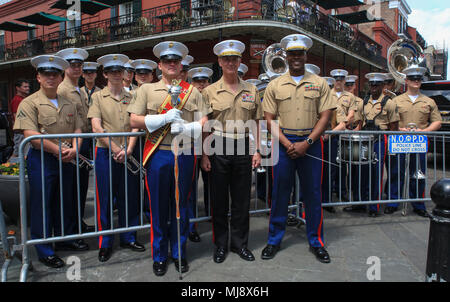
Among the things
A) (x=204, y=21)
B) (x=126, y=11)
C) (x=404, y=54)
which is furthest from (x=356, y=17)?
(x=404, y=54)

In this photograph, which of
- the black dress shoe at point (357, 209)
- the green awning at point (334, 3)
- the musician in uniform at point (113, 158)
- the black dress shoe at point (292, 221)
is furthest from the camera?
the green awning at point (334, 3)

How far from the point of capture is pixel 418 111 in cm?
557

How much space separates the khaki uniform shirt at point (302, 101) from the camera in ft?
12.2

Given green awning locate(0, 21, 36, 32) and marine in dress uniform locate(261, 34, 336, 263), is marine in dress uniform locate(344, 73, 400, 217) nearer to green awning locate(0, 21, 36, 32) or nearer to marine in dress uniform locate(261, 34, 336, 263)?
marine in dress uniform locate(261, 34, 336, 263)

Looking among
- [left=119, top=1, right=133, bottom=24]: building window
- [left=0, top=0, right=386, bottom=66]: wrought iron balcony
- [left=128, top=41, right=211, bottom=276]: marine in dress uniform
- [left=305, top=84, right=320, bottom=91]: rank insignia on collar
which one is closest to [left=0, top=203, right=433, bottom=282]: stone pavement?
[left=128, top=41, right=211, bottom=276]: marine in dress uniform

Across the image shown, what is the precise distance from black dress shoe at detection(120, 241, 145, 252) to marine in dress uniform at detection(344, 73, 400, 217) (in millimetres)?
3365

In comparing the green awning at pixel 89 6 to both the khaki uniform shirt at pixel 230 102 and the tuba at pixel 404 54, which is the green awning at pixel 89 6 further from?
the khaki uniform shirt at pixel 230 102

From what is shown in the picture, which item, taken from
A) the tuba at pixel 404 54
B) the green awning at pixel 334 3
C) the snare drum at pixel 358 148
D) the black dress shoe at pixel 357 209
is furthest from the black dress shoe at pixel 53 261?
the green awning at pixel 334 3

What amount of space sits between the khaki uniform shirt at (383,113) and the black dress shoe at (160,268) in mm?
3992

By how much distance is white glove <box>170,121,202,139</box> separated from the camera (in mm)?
3155

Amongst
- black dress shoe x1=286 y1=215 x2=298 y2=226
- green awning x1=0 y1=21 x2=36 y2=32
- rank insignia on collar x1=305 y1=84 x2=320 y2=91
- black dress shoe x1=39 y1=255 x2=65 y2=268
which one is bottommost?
black dress shoe x1=39 y1=255 x2=65 y2=268

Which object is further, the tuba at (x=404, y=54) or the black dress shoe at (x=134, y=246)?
the tuba at (x=404, y=54)

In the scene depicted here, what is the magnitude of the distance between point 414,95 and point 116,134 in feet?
15.2
